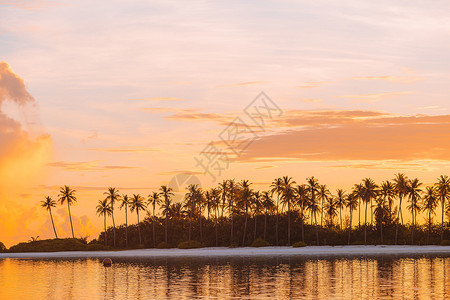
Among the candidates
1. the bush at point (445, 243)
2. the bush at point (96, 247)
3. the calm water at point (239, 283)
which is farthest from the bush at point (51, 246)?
the bush at point (445, 243)

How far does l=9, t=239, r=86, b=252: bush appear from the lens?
15630 cm

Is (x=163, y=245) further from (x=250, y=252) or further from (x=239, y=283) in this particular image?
(x=239, y=283)

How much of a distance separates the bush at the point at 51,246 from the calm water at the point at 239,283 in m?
69.8

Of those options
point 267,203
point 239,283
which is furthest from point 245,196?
point 239,283

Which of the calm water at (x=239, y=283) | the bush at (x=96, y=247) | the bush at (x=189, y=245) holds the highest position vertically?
the calm water at (x=239, y=283)

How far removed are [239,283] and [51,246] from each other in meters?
105

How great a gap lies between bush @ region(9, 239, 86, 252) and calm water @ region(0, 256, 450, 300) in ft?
229

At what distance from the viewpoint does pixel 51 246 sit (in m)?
157

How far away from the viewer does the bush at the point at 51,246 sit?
156 meters

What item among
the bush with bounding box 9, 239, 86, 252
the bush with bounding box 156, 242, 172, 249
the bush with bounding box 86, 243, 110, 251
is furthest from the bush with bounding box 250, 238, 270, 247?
the bush with bounding box 9, 239, 86, 252

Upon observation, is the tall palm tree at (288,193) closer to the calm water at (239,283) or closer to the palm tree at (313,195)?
the palm tree at (313,195)

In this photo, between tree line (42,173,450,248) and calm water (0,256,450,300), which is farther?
tree line (42,173,450,248)

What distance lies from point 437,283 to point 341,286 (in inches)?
402

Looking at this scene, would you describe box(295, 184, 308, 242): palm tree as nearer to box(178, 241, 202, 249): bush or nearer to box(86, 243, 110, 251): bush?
box(178, 241, 202, 249): bush
